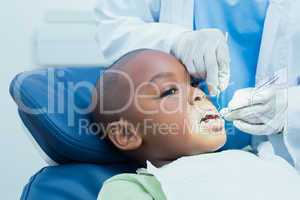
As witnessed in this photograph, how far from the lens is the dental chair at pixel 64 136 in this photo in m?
0.89

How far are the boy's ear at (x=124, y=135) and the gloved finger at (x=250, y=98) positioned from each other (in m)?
0.20

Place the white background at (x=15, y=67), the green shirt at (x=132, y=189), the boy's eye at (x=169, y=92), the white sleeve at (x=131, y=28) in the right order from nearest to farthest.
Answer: the green shirt at (x=132, y=189) < the boy's eye at (x=169, y=92) < the white sleeve at (x=131, y=28) < the white background at (x=15, y=67)

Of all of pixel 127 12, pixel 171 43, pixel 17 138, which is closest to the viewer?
pixel 171 43

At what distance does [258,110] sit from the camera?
2.94ft

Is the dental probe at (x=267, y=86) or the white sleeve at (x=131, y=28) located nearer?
the dental probe at (x=267, y=86)

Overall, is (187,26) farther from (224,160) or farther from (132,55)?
(224,160)

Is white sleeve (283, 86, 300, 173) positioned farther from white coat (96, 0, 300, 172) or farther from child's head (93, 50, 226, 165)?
child's head (93, 50, 226, 165)

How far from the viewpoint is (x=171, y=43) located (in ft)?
3.18

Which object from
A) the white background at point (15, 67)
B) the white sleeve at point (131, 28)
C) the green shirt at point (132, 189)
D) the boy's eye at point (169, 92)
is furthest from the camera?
the white background at point (15, 67)

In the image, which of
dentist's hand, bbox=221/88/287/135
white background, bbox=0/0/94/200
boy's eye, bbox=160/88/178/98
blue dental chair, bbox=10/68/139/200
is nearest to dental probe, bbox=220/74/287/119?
dentist's hand, bbox=221/88/287/135

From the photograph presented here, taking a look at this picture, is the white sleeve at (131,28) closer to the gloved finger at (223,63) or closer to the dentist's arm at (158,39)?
the dentist's arm at (158,39)

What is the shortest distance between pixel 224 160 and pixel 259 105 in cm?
14

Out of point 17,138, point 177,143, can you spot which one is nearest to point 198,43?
point 177,143

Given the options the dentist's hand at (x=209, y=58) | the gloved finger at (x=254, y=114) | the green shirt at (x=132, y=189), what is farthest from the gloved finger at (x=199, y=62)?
the green shirt at (x=132, y=189)
